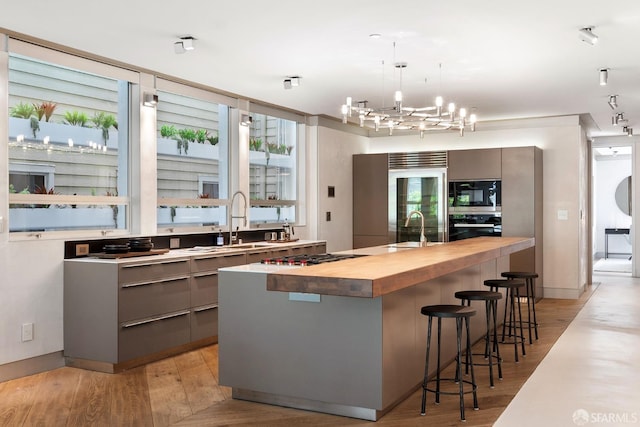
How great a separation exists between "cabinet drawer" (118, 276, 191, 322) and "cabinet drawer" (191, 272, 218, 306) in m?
0.08

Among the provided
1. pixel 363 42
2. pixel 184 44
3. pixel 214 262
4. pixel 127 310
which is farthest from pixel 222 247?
pixel 363 42

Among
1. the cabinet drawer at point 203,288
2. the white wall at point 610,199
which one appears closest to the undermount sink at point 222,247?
the cabinet drawer at point 203,288

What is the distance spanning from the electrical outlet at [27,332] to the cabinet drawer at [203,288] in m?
1.36

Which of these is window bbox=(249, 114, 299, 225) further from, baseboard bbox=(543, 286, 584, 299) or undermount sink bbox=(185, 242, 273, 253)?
baseboard bbox=(543, 286, 584, 299)

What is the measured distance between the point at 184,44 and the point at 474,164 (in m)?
5.22

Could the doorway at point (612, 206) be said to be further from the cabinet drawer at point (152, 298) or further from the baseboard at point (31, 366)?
the baseboard at point (31, 366)

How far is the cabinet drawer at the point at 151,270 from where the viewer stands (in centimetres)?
501

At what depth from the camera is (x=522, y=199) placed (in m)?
8.59

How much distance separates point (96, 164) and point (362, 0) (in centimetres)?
301

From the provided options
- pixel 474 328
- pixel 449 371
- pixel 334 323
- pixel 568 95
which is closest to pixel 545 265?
pixel 568 95

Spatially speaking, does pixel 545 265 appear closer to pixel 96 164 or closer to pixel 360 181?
pixel 360 181

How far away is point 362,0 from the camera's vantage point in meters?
Answer: 4.05

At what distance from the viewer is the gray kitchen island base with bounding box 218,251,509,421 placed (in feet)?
12.5

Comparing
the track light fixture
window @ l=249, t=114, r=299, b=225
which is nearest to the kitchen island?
the track light fixture
